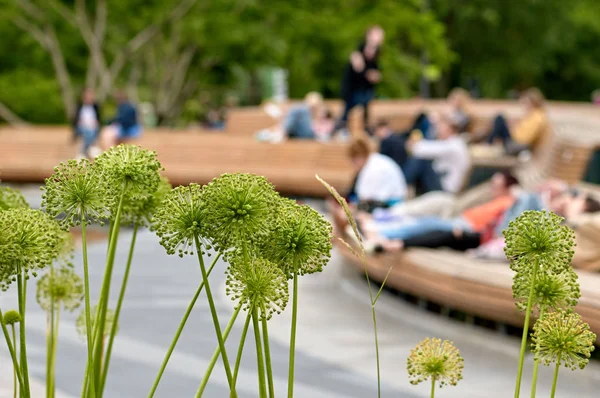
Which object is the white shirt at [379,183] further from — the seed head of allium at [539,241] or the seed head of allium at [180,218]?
the seed head of allium at [180,218]

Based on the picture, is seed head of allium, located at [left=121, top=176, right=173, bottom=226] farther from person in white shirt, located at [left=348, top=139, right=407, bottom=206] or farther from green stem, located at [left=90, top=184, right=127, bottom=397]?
person in white shirt, located at [left=348, top=139, right=407, bottom=206]

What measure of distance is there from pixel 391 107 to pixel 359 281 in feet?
51.4

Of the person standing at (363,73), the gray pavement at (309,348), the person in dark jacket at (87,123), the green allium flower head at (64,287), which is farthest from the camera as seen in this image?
the person in dark jacket at (87,123)

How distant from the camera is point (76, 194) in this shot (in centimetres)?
239

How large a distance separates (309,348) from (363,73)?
37.8 ft

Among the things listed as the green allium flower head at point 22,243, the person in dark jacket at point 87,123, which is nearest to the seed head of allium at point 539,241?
the green allium flower head at point 22,243

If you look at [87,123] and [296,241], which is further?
[87,123]

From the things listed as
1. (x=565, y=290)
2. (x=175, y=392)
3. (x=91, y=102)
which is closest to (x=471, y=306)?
(x=175, y=392)

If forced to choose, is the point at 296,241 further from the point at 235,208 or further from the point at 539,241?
the point at 539,241

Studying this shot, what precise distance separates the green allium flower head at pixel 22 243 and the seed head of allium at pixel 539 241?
2.76ft

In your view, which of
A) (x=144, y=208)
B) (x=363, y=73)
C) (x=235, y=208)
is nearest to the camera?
(x=235, y=208)

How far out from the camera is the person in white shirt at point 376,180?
1100 centimetres

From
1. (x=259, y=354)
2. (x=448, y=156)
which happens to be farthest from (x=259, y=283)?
(x=448, y=156)

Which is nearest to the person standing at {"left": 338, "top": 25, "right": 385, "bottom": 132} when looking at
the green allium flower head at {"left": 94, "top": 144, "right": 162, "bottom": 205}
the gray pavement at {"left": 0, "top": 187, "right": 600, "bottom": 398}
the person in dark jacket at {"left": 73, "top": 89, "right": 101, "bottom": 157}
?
the person in dark jacket at {"left": 73, "top": 89, "right": 101, "bottom": 157}
